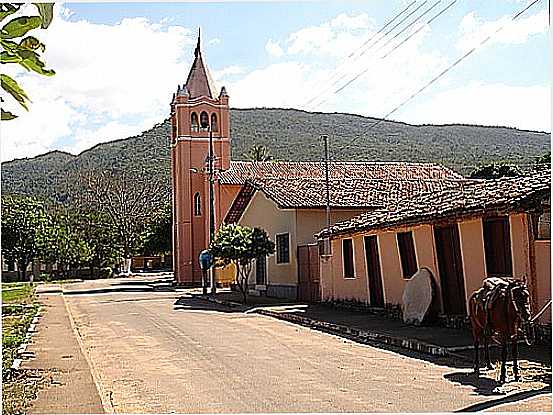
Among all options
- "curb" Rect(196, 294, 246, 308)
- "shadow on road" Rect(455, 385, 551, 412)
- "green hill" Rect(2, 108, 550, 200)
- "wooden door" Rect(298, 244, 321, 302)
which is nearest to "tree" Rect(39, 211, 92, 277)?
"green hill" Rect(2, 108, 550, 200)

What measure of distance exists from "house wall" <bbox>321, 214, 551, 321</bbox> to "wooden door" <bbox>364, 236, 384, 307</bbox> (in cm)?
25

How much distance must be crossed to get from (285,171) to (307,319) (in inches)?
891

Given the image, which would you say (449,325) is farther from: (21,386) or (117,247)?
(117,247)

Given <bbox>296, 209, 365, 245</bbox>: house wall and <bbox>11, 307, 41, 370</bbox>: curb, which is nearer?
<bbox>11, 307, 41, 370</bbox>: curb

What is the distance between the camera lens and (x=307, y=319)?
18.5m

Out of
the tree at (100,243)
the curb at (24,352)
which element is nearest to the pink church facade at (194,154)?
the tree at (100,243)

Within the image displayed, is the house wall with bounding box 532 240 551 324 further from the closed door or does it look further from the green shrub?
the green shrub

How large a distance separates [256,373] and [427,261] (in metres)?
6.84

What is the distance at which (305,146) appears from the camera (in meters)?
78.5

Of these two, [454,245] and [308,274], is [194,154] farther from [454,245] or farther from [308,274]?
[454,245]

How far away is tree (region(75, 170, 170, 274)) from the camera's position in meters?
64.3

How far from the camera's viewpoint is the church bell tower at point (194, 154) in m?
41.1

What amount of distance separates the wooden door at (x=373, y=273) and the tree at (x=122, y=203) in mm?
44068

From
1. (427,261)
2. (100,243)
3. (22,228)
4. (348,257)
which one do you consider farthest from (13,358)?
(100,243)
